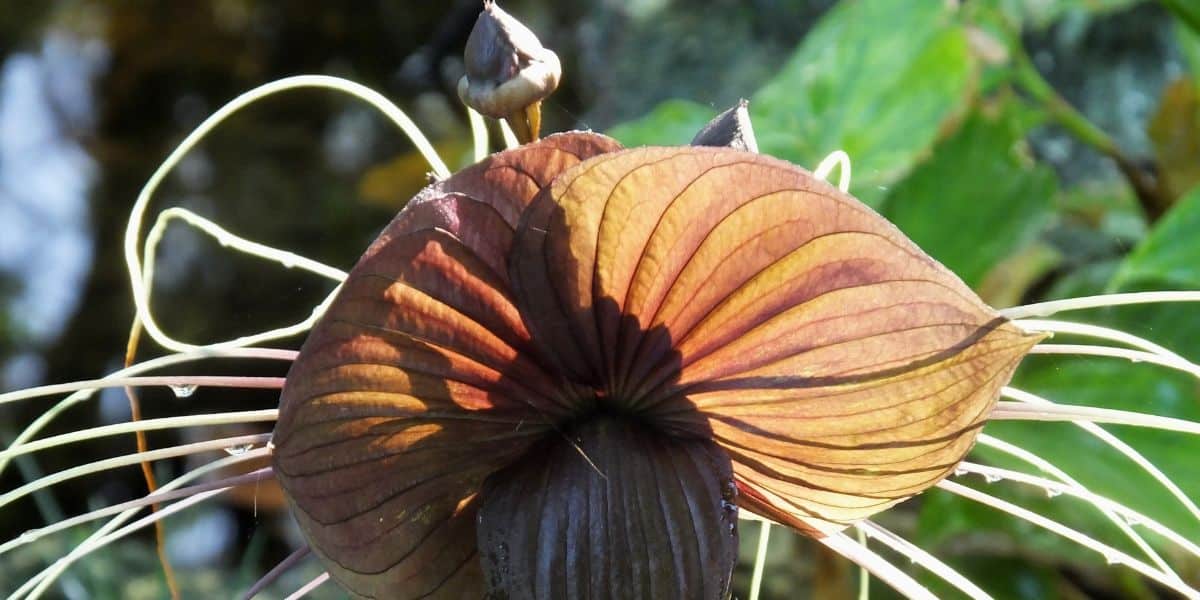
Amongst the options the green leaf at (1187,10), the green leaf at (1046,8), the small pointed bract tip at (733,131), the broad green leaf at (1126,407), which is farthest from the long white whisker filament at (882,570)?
the green leaf at (1046,8)

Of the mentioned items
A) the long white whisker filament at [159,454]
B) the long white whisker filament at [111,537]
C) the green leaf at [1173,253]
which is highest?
the green leaf at [1173,253]

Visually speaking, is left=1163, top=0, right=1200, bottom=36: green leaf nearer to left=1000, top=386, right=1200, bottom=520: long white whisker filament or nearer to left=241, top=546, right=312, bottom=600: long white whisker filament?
left=1000, top=386, right=1200, bottom=520: long white whisker filament

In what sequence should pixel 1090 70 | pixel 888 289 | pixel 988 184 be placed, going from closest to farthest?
pixel 888 289 < pixel 988 184 < pixel 1090 70

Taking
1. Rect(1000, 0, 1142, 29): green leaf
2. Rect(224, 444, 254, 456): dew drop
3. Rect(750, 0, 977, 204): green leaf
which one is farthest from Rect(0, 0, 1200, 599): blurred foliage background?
Rect(224, 444, 254, 456): dew drop

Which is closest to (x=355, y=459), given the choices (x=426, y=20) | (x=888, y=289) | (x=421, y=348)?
(x=421, y=348)

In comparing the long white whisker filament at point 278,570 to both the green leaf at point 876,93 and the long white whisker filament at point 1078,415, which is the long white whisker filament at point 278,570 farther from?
the green leaf at point 876,93

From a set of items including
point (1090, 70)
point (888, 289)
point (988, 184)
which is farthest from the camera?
point (1090, 70)

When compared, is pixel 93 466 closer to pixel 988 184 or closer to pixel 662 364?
pixel 662 364

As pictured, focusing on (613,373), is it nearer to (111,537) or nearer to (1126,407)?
(111,537)
